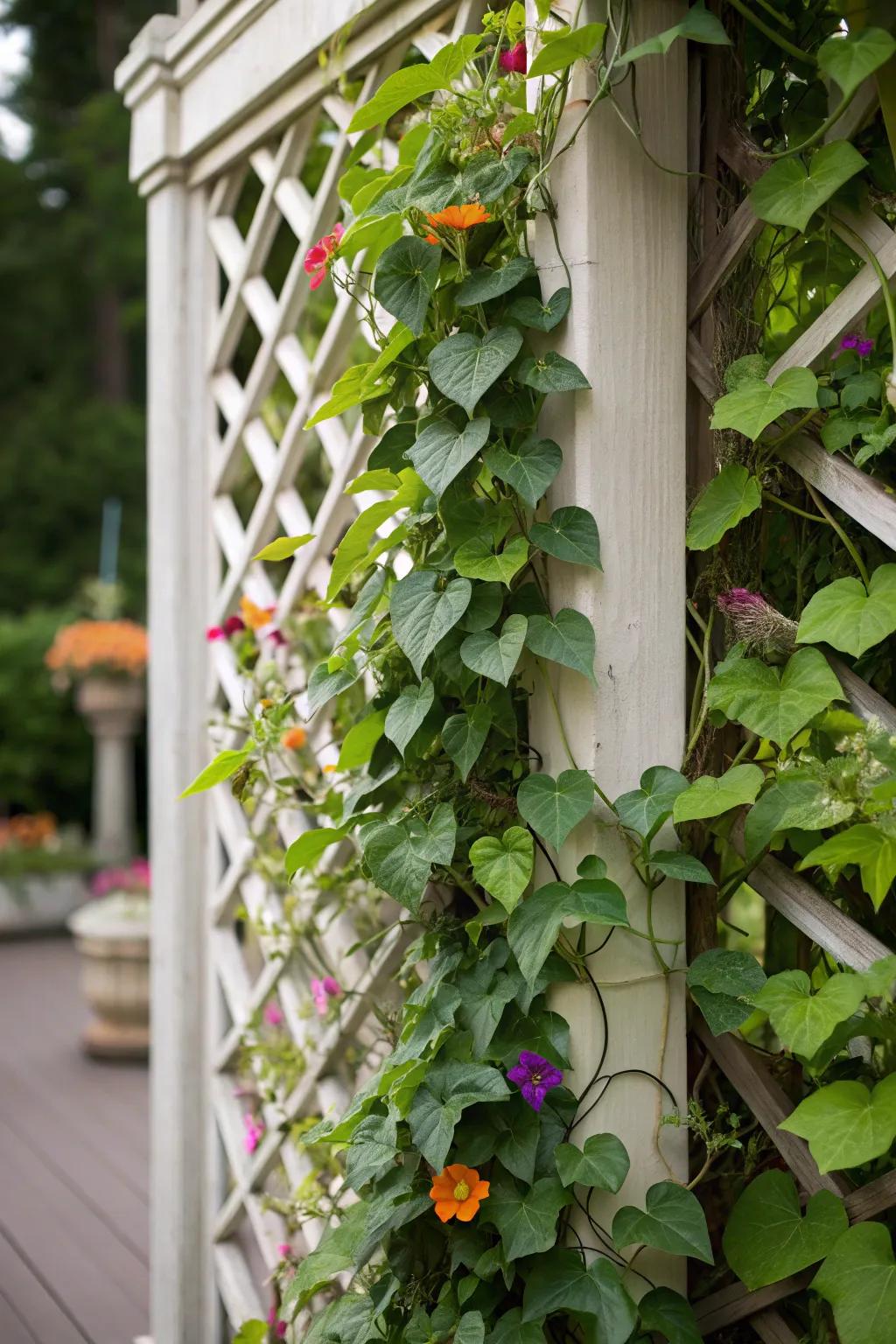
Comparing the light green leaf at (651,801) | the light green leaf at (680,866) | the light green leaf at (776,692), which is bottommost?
the light green leaf at (680,866)

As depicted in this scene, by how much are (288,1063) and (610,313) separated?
45.3 inches

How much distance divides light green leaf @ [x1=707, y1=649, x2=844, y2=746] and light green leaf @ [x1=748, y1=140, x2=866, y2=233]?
1.20ft

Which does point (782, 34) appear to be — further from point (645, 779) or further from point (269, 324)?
point (269, 324)

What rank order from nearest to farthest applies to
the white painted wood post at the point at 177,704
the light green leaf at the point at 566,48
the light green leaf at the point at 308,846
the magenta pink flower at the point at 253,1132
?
1. the light green leaf at the point at 566,48
2. the light green leaf at the point at 308,846
3. the magenta pink flower at the point at 253,1132
4. the white painted wood post at the point at 177,704

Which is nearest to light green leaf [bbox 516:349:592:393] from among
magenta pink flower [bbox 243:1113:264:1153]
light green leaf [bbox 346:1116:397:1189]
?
light green leaf [bbox 346:1116:397:1189]

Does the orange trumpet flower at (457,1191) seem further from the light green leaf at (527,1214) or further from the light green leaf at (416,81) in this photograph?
the light green leaf at (416,81)

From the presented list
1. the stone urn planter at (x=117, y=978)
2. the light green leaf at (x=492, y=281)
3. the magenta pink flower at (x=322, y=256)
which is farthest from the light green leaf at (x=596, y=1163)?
the stone urn planter at (x=117, y=978)

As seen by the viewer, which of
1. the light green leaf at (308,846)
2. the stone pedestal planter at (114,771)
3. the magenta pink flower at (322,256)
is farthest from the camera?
the stone pedestal planter at (114,771)

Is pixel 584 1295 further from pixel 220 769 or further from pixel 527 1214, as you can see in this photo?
pixel 220 769

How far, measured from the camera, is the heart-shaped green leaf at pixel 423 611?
1.14 m

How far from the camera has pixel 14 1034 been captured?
14.6ft

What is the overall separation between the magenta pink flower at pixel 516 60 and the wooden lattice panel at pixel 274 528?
0.15m

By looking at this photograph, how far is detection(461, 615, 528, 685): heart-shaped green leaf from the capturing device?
1104mm

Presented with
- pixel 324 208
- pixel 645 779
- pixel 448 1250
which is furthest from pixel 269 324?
pixel 448 1250
